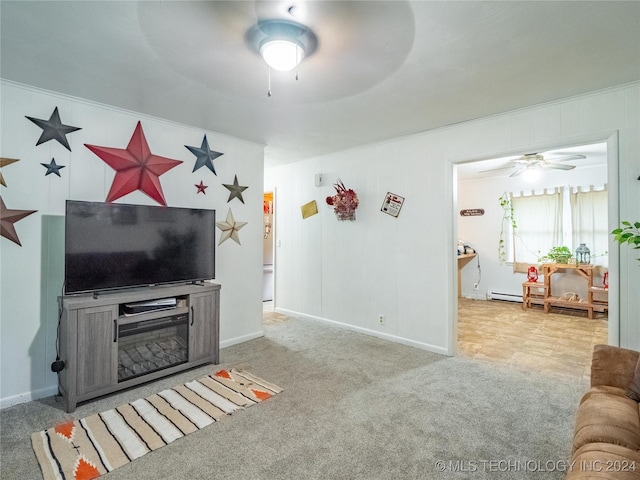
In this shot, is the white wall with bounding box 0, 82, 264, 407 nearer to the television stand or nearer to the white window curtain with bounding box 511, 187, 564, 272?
the television stand

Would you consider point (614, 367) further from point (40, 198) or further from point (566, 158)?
point (40, 198)

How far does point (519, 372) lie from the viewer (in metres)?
2.92

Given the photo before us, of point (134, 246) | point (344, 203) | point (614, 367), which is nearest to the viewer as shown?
point (614, 367)

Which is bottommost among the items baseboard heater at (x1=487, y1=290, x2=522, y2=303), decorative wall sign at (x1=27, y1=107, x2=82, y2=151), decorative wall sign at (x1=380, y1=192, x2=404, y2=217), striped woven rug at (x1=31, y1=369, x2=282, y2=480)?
striped woven rug at (x1=31, y1=369, x2=282, y2=480)

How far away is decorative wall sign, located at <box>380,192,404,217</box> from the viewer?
3.73 metres

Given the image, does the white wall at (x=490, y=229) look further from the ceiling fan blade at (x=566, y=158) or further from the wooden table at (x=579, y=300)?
the ceiling fan blade at (x=566, y=158)

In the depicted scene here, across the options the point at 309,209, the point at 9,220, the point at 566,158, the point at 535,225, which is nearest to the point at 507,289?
the point at 535,225

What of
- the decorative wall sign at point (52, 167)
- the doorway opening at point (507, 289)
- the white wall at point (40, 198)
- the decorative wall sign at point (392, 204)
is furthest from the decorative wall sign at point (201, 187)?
the doorway opening at point (507, 289)

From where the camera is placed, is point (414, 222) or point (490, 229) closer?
point (414, 222)

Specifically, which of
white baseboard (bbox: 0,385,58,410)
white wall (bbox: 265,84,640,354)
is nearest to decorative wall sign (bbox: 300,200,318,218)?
white wall (bbox: 265,84,640,354)

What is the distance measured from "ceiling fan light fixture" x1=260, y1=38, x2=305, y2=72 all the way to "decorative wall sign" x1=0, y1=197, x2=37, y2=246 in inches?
85.4

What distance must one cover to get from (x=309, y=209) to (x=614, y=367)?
3.58 m

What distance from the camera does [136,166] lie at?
2975 mm

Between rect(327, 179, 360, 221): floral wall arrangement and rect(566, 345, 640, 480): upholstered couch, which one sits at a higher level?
rect(327, 179, 360, 221): floral wall arrangement
